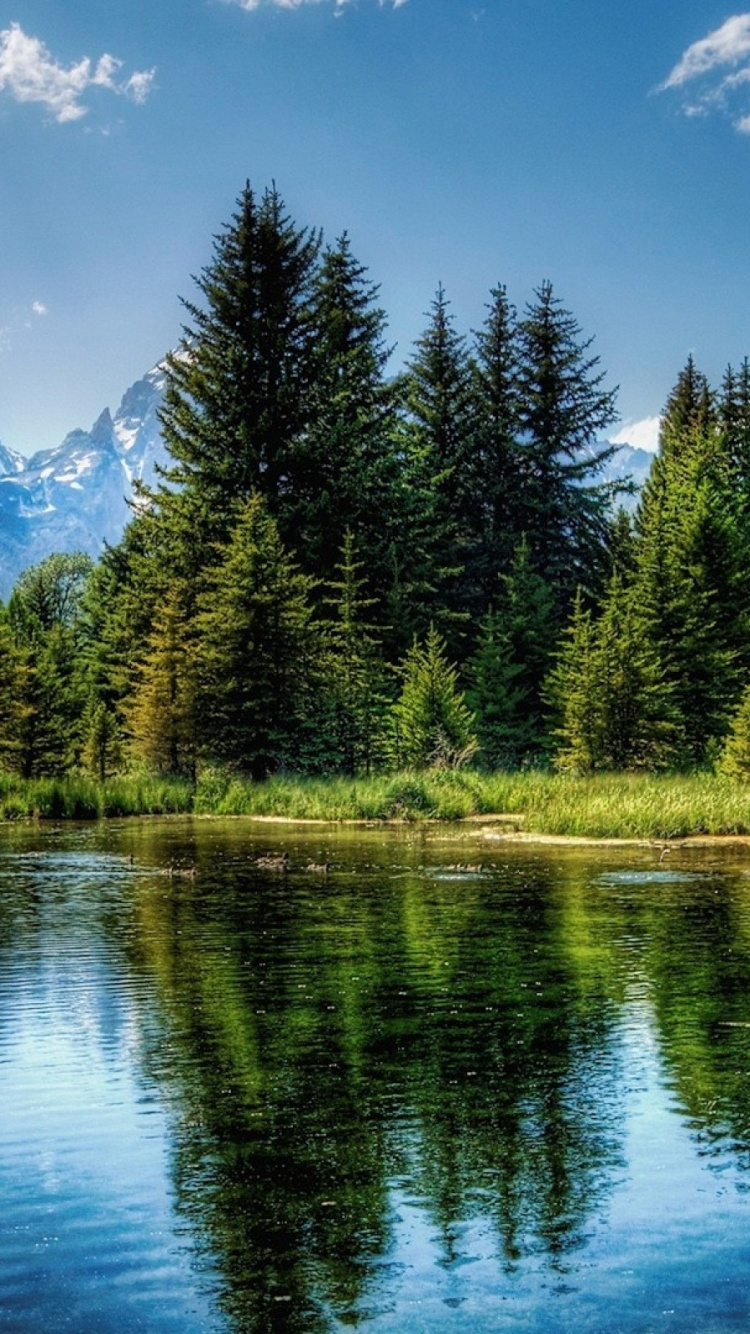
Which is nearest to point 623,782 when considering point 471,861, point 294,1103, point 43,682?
point 471,861

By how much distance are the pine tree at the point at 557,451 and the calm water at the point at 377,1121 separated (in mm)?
46380

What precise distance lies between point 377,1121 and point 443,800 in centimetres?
2709

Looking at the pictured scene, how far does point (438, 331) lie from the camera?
213 ft

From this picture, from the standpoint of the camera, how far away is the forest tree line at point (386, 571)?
44.2 meters

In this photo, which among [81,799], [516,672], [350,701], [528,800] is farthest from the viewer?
[516,672]

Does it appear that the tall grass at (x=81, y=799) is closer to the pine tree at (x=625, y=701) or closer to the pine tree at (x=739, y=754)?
the pine tree at (x=625, y=701)

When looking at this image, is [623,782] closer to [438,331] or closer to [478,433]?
[478,433]

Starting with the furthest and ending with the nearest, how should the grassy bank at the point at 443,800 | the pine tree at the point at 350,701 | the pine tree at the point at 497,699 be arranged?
the pine tree at the point at 497,699, the pine tree at the point at 350,701, the grassy bank at the point at 443,800

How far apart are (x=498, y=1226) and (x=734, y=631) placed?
45.8 meters

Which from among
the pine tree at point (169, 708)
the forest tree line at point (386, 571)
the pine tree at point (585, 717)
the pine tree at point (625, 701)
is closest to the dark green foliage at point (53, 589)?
the forest tree line at point (386, 571)

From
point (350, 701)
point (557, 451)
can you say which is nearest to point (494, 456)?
point (557, 451)

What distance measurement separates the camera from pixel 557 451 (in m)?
63.8

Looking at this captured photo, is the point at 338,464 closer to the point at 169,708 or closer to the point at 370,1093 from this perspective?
the point at 169,708

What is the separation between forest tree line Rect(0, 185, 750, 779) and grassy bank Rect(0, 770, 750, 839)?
3431 millimetres
